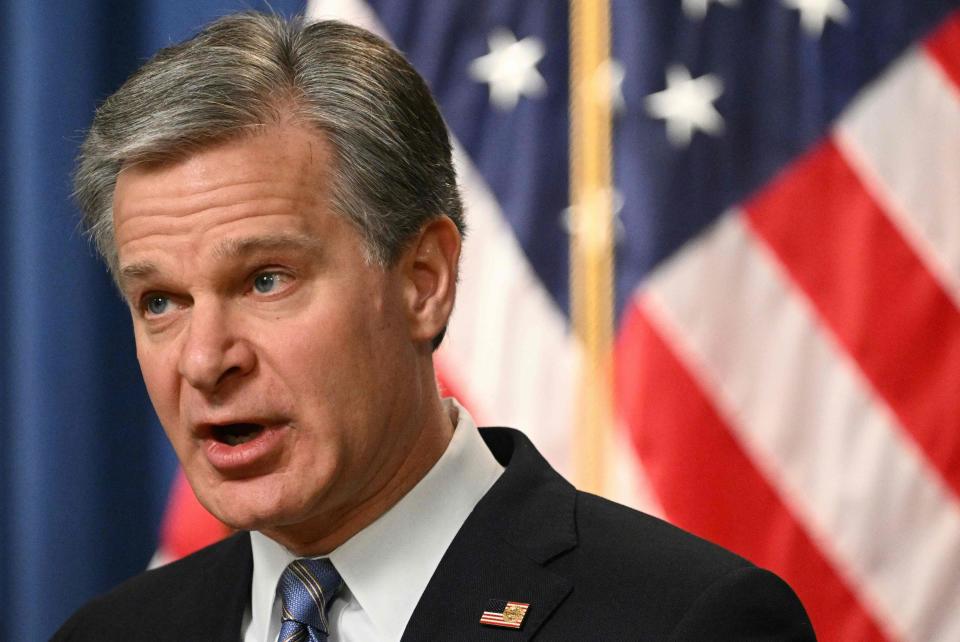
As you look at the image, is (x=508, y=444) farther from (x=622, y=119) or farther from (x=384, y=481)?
(x=622, y=119)

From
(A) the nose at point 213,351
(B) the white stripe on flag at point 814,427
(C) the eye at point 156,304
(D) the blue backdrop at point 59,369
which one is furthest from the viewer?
(D) the blue backdrop at point 59,369

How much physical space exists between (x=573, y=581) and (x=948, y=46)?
5.44 ft

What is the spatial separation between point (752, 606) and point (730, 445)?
1.17m

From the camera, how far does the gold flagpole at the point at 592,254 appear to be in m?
2.76

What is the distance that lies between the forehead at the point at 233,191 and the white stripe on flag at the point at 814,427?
127 cm

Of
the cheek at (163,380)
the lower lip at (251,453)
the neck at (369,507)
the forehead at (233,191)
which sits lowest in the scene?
the neck at (369,507)

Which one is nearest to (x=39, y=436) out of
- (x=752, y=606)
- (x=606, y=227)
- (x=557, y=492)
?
(x=606, y=227)

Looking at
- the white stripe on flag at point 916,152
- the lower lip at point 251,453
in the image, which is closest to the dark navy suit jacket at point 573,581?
the lower lip at point 251,453

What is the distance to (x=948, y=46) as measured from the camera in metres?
2.81

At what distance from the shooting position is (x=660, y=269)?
2.79 m

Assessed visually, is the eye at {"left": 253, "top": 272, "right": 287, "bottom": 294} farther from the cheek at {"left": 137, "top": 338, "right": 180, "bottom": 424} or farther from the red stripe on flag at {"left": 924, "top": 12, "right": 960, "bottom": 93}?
the red stripe on flag at {"left": 924, "top": 12, "right": 960, "bottom": 93}

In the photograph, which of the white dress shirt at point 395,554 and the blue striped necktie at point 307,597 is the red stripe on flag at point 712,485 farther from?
the blue striped necktie at point 307,597

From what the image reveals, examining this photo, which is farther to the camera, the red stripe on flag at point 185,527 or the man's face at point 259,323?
the red stripe on flag at point 185,527

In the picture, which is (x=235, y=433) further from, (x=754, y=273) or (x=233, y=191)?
(x=754, y=273)
